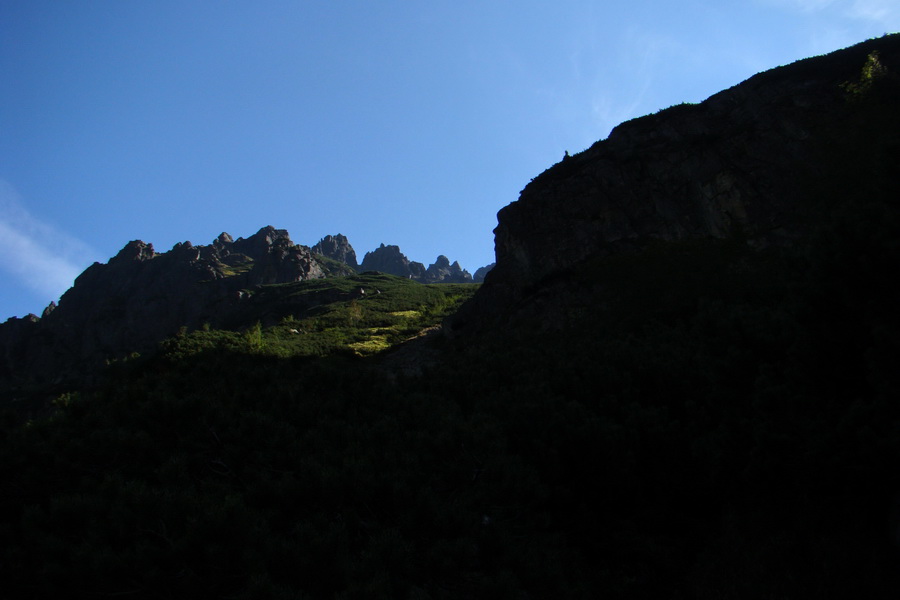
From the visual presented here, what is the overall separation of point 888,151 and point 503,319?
92.5ft

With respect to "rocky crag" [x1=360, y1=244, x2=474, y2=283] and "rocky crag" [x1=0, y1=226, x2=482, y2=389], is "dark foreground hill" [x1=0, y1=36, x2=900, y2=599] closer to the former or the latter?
"rocky crag" [x1=0, y1=226, x2=482, y2=389]

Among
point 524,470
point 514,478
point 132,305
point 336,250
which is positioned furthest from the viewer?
point 336,250

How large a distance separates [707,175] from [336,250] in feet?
437

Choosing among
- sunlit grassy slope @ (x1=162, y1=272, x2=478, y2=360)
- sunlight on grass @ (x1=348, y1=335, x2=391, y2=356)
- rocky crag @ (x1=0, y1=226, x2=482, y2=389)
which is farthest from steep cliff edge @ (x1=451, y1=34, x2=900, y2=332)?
rocky crag @ (x1=0, y1=226, x2=482, y2=389)

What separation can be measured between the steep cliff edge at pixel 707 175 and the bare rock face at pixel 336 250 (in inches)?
4627

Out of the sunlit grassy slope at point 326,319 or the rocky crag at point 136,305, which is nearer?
the sunlit grassy slope at point 326,319

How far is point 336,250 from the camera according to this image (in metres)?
154

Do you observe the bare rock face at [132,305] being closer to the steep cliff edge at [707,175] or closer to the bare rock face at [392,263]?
the bare rock face at [392,263]

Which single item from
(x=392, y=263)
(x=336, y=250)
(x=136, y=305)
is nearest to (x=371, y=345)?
(x=136, y=305)

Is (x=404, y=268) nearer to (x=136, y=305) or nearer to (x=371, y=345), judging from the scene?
(x=136, y=305)

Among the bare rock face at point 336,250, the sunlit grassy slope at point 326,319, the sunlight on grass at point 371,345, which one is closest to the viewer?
the sunlit grassy slope at point 326,319

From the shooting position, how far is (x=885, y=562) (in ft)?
19.9

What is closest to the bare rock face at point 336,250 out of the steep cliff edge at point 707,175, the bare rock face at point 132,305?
the bare rock face at point 132,305

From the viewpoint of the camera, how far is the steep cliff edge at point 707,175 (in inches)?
1024
